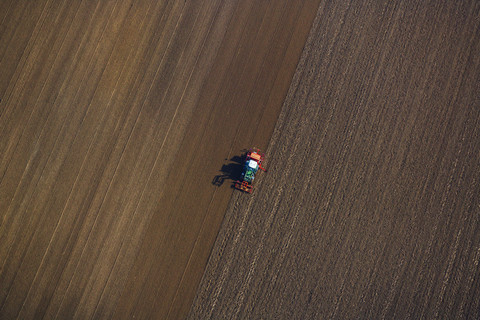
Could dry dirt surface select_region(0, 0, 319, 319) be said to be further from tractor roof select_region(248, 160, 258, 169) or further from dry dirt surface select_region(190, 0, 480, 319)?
dry dirt surface select_region(190, 0, 480, 319)

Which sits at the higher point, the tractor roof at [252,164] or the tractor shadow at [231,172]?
the tractor roof at [252,164]

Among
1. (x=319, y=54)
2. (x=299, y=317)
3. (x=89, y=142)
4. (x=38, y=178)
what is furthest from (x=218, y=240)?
(x=319, y=54)

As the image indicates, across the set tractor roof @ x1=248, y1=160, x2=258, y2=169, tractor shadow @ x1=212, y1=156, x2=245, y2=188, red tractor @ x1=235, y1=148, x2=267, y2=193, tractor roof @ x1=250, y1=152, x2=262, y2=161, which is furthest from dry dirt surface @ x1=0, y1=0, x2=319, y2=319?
tractor roof @ x1=248, y1=160, x2=258, y2=169

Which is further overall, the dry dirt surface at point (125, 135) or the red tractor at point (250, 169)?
the dry dirt surface at point (125, 135)

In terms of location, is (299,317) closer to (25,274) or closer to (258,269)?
(258,269)

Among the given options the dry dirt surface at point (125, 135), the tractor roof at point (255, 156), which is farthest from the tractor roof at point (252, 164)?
the dry dirt surface at point (125, 135)

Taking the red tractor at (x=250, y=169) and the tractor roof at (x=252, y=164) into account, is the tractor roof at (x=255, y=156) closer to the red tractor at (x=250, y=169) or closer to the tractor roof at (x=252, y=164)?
the red tractor at (x=250, y=169)

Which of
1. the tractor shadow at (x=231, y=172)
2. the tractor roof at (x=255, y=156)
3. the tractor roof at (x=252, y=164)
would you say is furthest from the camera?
the tractor shadow at (x=231, y=172)
